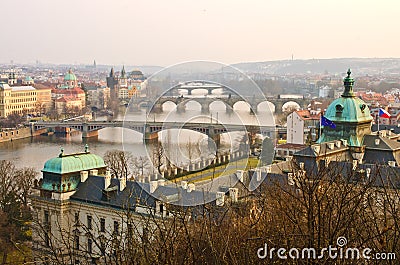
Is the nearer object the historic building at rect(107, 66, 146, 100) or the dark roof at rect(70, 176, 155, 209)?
the historic building at rect(107, 66, 146, 100)

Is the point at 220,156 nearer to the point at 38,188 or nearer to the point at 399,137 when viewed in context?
the point at 38,188

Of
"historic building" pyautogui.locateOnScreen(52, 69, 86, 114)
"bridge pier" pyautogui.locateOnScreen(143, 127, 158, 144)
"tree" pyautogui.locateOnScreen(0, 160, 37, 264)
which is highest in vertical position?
"bridge pier" pyautogui.locateOnScreen(143, 127, 158, 144)

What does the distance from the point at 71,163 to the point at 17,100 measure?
42.9 m

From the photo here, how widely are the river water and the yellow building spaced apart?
13.5 m

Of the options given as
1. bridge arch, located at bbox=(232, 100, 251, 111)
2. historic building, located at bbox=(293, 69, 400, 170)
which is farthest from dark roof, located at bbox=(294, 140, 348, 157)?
bridge arch, located at bbox=(232, 100, 251, 111)

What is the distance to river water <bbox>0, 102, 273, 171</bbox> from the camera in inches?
230

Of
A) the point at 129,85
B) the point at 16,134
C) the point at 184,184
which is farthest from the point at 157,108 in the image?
the point at 16,134

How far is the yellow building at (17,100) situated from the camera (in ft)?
167

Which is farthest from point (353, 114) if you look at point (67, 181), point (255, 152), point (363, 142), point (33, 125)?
point (33, 125)

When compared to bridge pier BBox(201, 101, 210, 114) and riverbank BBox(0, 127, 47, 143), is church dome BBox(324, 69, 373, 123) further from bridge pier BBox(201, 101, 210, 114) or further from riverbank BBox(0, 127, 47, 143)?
riverbank BBox(0, 127, 47, 143)

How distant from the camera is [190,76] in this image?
17.4 feet

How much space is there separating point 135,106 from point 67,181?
22.5ft

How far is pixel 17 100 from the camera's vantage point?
5331cm

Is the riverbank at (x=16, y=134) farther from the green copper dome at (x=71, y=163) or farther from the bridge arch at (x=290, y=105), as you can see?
the green copper dome at (x=71, y=163)
